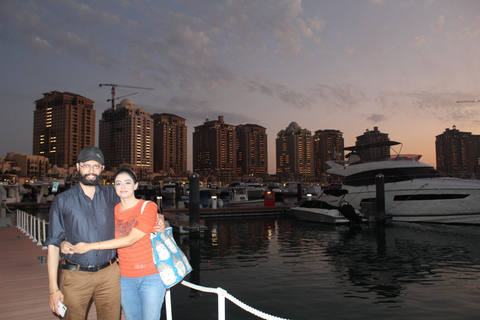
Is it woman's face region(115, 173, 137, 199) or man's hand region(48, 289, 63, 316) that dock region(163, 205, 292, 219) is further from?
man's hand region(48, 289, 63, 316)

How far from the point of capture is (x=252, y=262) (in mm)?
12688

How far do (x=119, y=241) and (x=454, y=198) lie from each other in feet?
81.4

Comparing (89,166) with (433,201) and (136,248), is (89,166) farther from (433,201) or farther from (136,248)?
(433,201)

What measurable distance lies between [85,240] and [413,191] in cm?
2502

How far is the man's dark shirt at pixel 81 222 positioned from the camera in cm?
314

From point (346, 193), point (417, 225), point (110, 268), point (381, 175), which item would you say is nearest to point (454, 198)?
point (417, 225)

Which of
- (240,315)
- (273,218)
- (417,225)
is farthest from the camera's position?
(273,218)

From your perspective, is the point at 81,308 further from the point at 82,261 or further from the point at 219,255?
the point at 219,255

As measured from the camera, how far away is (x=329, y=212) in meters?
23.4

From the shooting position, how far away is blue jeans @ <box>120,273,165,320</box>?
3318 mm

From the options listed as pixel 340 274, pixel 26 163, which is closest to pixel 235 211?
pixel 340 274

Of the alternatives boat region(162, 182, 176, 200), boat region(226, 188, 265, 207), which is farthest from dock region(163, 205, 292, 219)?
boat region(162, 182, 176, 200)

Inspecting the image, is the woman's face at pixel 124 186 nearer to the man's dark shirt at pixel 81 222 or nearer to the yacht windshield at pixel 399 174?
the man's dark shirt at pixel 81 222

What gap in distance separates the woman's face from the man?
185 mm
